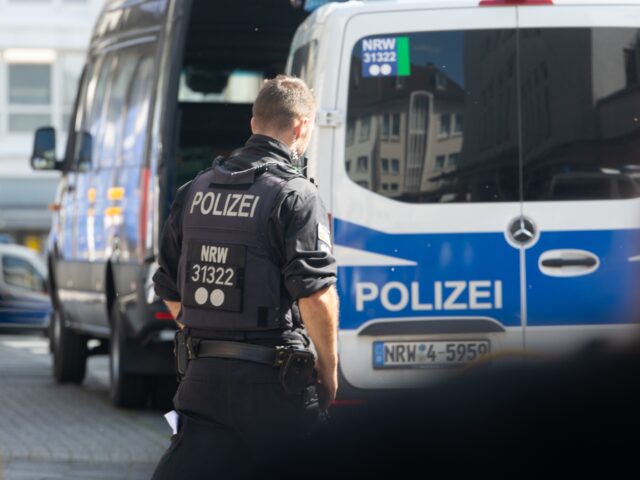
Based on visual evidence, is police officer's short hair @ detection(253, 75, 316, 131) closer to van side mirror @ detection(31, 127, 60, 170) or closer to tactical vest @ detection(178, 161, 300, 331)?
tactical vest @ detection(178, 161, 300, 331)

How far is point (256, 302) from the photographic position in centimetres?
438

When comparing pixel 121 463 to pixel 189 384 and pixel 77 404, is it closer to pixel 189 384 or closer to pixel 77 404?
pixel 77 404

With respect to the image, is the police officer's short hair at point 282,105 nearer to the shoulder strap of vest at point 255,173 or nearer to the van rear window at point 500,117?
the shoulder strap of vest at point 255,173

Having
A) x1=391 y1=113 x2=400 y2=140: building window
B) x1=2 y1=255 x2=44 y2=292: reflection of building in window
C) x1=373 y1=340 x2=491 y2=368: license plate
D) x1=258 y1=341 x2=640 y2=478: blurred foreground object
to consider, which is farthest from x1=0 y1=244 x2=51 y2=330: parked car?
x1=258 y1=341 x2=640 y2=478: blurred foreground object

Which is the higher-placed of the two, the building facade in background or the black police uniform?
the building facade in background

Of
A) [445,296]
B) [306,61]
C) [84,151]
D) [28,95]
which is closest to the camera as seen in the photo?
[445,296]

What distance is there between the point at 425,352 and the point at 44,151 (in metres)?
7.13

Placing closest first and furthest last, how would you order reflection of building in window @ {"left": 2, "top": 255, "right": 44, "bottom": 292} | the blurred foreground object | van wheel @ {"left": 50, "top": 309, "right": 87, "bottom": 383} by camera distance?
1. the blurred foreground object
2. van wheel @ {"left": 50, "top": 309, "right": 87, "bottom": 383}
3. reflection of building in window @ {"left": 2, "top": 255, "right": 44, "bottom": 292}

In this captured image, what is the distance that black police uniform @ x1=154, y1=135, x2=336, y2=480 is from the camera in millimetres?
4309

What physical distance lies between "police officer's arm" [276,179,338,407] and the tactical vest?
0.05 m

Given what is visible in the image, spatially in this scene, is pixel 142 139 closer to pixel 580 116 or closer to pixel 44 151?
pixel 44 151

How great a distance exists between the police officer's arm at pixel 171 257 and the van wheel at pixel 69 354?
851 centimetres

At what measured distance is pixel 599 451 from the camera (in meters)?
2.16

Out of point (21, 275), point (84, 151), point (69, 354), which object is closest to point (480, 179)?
point (84, 151)
